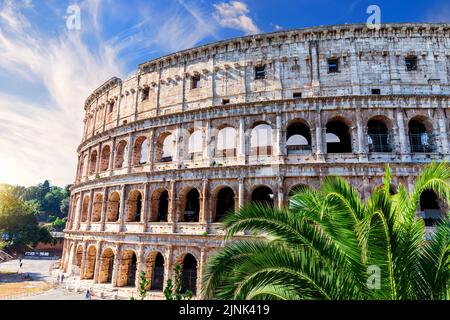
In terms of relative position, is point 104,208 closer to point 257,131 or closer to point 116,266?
point 116,266

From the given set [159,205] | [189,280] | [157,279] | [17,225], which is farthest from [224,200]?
[17,225]

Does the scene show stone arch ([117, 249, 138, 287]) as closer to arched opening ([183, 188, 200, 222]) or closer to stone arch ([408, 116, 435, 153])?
arched opening ([183, 188, 200, 222])

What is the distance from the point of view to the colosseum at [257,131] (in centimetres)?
1655

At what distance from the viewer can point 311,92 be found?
58.0ft

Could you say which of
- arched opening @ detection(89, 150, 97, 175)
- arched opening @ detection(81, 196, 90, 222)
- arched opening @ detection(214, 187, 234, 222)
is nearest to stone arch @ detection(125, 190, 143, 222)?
arched opening @ detection(214, 187, 234, 222)

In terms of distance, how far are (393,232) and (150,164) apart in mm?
17122

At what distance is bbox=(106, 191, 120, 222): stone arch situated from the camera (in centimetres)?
2139

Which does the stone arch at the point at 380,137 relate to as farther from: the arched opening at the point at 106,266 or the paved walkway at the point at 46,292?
the paved walkway at the point at 46,292

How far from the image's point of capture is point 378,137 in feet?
57.0

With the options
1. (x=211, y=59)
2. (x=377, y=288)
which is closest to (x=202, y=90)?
(x=211, y=59)

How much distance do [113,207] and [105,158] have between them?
4.65m

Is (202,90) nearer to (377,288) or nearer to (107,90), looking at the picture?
(107,90)
